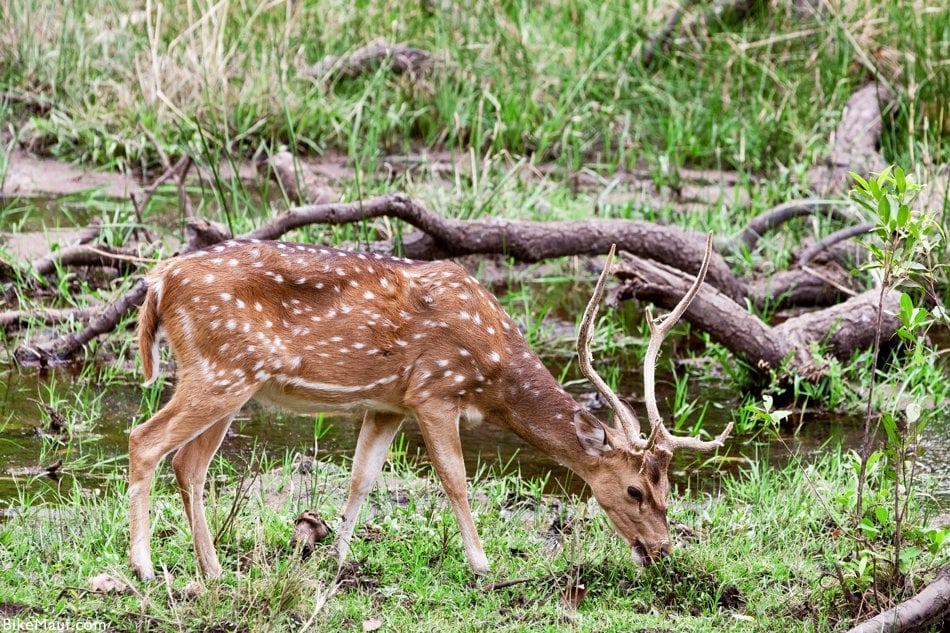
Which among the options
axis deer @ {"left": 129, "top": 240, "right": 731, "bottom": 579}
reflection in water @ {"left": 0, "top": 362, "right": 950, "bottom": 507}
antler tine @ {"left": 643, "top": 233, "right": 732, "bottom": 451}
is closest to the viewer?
axis deer @ {"left": 129, "top": 240, "right": 731, "bottom": 579}

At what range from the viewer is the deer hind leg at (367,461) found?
5492 mm

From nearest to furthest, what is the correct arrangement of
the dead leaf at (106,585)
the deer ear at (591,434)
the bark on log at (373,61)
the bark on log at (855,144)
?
the dead leaf at (106,585)
the deer ear at (591,434)
the bark on log at (855,144)
the bark on log at (373,61)

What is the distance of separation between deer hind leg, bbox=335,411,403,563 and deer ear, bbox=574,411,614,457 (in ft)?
2.39

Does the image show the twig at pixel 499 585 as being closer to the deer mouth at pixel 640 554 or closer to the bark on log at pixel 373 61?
the deer mouth at pixel 640 554

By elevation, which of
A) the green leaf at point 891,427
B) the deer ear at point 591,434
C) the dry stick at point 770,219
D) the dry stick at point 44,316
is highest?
the green leaf at point 891,427

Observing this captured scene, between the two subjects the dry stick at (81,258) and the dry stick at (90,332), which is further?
the dry stick at (81,258)

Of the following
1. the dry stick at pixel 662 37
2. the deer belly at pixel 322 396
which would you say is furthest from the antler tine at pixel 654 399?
the dry stick at pixel 662 37

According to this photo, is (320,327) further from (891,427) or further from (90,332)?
(90,332)

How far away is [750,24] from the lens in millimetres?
12664

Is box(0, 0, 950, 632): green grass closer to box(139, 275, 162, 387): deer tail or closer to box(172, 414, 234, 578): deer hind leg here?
box(172, 414, 234, 578): deer hind leg

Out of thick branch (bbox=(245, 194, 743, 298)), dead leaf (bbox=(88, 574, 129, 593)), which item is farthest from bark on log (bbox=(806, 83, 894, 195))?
dead leaf (bbox=(88, 574, 129, 593))

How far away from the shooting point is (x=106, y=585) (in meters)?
4.84

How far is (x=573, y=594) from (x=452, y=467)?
0.70m

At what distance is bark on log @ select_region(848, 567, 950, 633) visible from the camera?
474cm
